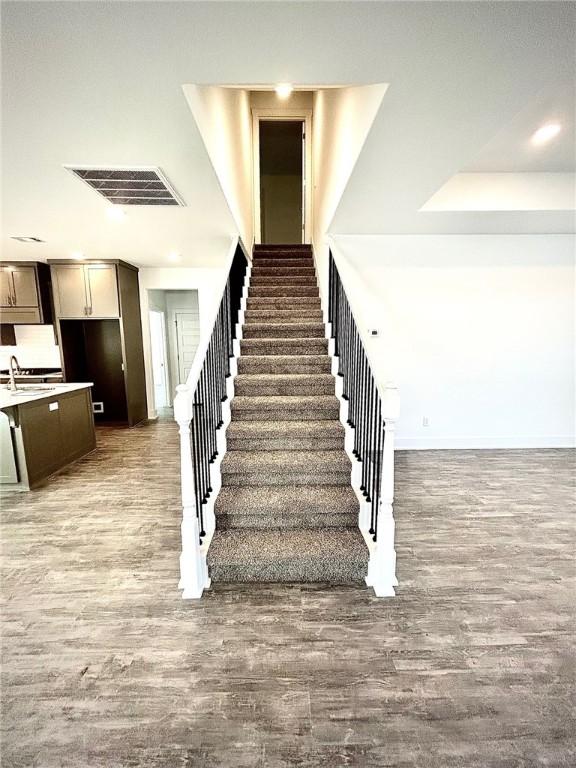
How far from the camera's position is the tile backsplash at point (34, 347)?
5.49 m

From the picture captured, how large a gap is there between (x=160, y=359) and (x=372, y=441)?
5638 millimetres

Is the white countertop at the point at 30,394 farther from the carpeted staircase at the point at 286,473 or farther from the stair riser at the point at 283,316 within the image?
the stair riser at the point at 283,316

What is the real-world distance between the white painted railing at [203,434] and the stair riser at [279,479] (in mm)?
121

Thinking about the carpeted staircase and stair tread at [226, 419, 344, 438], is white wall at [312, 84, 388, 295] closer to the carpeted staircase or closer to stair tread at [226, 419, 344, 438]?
the carpeted staircase

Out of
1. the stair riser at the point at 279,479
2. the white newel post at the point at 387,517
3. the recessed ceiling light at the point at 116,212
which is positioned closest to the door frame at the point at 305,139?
the recessed ceiling light at the point at 116,212

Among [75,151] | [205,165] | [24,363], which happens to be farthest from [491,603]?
[24,363]

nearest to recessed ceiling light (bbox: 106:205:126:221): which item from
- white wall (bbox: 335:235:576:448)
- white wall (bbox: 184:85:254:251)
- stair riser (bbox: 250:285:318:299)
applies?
white wall (bbox: 184:85:254:251)

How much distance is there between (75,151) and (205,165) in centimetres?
80

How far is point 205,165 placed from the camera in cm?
230

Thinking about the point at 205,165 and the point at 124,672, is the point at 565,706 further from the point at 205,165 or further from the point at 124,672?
the point at 205,165

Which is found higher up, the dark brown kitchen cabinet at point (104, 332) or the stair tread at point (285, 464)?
the dark brown kitchen cabinet at point (104, 332)

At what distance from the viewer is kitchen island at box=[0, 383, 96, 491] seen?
3.25 m

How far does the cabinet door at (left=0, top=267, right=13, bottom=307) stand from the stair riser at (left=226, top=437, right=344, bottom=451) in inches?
191

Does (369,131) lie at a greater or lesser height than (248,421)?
greater
